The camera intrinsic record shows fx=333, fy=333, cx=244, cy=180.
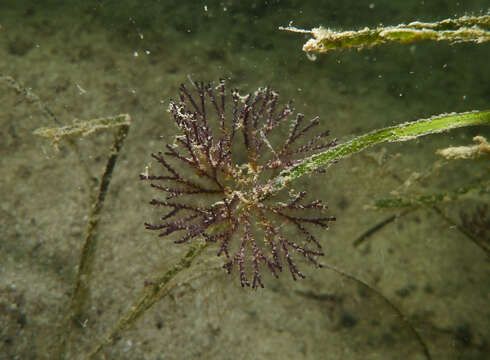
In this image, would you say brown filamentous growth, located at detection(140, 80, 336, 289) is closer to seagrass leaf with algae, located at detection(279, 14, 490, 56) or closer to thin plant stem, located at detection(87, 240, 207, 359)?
thin plant stem, located at detection(87, 240, 207, 359)

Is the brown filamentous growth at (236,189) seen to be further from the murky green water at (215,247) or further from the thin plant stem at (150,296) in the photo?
the murky green water at (215,247)

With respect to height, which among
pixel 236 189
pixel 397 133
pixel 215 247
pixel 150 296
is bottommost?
pixel 150 296

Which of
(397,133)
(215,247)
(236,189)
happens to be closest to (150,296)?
(215,247)

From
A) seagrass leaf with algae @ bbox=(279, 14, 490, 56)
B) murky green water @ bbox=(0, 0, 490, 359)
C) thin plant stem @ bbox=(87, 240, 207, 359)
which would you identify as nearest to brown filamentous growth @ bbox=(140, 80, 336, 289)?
thin plant stem @ bbox=(87, 240, 207, 359)

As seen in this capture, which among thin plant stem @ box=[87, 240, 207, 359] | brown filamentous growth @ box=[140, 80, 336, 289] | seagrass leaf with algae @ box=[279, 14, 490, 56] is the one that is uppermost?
seagrass leaf with algae @ box=[279, 14, 490, 56]

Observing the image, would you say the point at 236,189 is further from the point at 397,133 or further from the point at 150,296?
the point at 397,133

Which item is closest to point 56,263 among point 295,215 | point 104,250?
point 104,250
